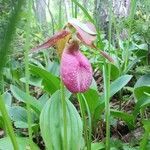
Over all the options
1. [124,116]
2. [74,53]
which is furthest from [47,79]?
[74,53]

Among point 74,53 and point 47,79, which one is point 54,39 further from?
point 47,79

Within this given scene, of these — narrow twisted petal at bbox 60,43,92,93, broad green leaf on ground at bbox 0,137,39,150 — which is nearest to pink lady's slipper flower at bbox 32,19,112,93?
narrow twisted petal at bbox 60,43,92,93

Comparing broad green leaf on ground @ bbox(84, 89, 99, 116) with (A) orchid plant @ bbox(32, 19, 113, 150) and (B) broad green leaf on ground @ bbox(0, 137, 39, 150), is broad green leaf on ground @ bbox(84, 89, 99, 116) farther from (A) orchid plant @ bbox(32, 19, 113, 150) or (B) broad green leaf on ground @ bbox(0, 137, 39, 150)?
(A) orchid plant @ bbox(32, 19, 113, 150)

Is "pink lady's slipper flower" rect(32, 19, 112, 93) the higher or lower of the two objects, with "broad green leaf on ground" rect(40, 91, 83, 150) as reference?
higher

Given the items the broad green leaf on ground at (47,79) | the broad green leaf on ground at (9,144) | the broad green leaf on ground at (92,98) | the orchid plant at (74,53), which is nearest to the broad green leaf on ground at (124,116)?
the broad green leaf on ground at (92,98)

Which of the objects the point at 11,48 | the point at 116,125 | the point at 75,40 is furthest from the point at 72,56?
the point at 116,125

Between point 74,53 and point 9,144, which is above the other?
point 74,53

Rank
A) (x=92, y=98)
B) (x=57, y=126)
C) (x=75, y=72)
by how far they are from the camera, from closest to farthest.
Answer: (x=75, y=72) < (x=57, y=126) < (x=92, y=98)
